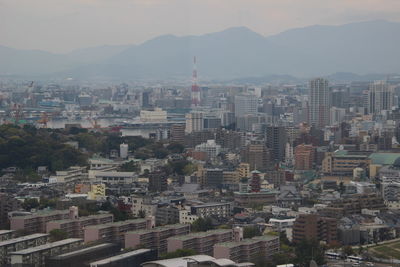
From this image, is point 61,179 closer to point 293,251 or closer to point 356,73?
point 293,251

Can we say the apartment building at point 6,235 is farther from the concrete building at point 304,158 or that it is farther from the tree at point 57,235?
the concrete building at point 304,158

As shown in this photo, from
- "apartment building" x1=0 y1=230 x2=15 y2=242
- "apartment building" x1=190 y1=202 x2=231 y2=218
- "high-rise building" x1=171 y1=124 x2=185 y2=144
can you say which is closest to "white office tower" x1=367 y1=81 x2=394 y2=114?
"high-rise building" x1=171 y1=124 x2=185 y2=144

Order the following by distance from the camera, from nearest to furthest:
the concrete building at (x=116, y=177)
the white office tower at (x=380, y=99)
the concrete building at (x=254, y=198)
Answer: the concrete building at (x=254, y=198)
the concrete building at (x=116, y=177)
the white office tower at (x=380, y=99)

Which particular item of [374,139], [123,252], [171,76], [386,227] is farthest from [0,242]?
[171,76]

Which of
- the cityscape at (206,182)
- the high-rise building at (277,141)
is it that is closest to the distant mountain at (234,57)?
the cityscape at (206,182)

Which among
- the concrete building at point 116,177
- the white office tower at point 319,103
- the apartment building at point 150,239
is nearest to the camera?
the apartment building at point 150,239

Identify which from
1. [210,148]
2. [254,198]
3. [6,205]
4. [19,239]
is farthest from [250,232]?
[210,148]

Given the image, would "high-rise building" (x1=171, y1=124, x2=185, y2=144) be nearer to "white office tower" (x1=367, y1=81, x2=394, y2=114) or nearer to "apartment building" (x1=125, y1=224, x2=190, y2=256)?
"white office tower" (x1=367, y1=81, x2=394, y2=114)
